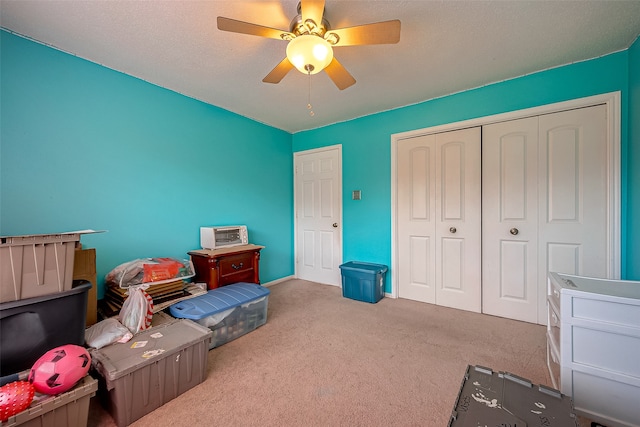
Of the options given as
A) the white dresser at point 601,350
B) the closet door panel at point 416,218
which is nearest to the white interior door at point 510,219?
the closet door panel at point 416,218

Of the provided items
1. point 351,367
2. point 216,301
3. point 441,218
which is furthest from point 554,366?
point 216,301

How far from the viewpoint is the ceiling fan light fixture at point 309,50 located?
1.42 m

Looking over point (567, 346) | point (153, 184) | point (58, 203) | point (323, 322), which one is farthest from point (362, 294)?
point (58, 203)

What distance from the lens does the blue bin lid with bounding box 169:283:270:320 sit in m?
1.96

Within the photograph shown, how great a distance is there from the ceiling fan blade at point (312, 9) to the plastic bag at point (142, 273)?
217cm

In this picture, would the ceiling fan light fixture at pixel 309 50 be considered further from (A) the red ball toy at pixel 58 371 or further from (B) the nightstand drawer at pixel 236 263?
(B) the nightstand drawer at pixel 236 263

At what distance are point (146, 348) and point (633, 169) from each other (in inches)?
146

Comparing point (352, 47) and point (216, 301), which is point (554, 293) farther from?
point (216, 301)

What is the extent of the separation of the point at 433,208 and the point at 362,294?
136 centimetres

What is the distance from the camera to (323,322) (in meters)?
2.55

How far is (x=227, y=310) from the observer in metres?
2.12

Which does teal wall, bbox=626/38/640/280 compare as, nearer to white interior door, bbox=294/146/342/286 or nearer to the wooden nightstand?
white interior door, bbox=294/146/342/286

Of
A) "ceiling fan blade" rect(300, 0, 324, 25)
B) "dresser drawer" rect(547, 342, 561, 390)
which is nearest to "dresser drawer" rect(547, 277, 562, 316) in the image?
"dresser drawer" rect(547, 342, 561, 390)

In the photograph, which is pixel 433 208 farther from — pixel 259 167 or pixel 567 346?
pixel 259 167
